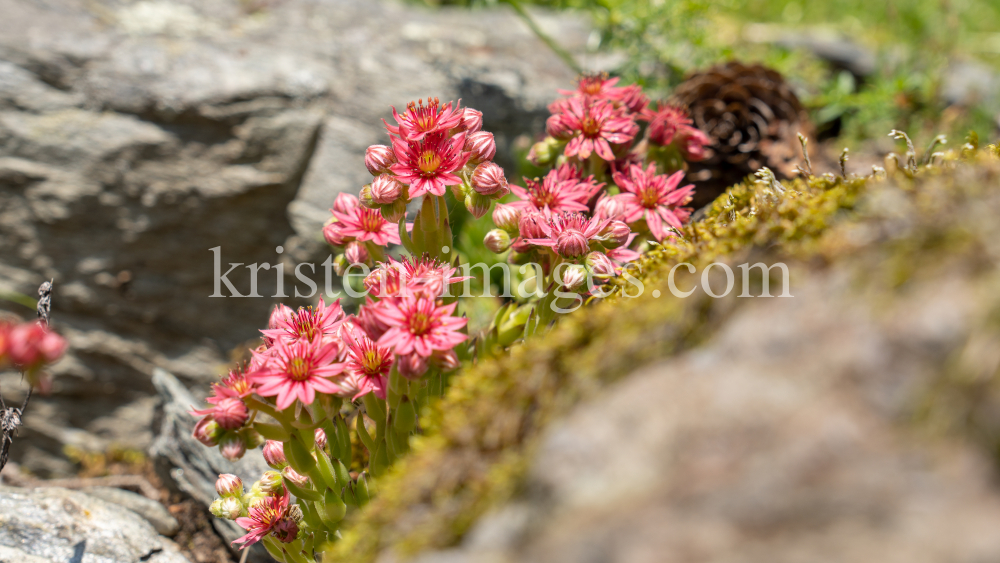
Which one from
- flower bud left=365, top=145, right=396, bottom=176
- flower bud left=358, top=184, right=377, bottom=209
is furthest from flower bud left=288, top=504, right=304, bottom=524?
flower bud left=365, top=145, right=396, bottom=176

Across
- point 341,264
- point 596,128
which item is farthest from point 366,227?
point 596,128

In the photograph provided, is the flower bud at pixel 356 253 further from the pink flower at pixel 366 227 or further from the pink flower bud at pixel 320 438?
the pink flower bud at pixel 320 438

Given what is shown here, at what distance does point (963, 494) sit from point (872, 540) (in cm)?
14

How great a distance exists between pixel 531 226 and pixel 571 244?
Result: 0.15 m

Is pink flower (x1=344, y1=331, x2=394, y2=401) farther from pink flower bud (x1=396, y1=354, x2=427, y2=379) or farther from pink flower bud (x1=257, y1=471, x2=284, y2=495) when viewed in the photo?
pink flower bud (x1=257, y1=471, x2=284, y2=495)

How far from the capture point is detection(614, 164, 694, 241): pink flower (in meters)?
2.09

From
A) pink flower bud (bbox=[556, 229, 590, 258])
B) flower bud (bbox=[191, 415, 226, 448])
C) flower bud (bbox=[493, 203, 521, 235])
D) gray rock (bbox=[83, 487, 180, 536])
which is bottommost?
gray rock (bbox=[83, 487, 180, 536])

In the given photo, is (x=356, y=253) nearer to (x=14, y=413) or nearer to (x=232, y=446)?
(x=232, y=446)

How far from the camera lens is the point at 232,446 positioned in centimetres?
159

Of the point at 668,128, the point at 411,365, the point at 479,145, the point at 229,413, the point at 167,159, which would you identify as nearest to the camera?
the point at 411,365

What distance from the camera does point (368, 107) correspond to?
3.32 m

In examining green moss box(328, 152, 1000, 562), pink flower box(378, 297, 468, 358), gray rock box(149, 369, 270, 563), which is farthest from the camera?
gray rock box(149, 369, 270, 563)

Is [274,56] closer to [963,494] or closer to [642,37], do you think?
[642,37]

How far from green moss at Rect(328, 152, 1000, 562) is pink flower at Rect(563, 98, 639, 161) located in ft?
3.07
